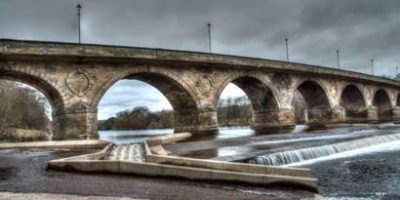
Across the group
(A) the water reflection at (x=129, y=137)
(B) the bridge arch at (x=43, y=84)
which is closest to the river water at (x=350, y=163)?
(B) the bridge arch at (x=43, y=84)

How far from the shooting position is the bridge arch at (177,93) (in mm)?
24641

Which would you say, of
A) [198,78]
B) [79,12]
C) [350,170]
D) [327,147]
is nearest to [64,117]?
[79,12]

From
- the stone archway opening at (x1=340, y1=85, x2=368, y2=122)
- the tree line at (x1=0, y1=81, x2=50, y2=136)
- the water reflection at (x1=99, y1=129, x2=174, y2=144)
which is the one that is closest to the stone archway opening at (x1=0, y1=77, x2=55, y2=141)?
the tree line at (x1=0, y1=81, x2=50, y2=136)

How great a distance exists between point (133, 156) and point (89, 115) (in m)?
9.98

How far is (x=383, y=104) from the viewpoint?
5697cm

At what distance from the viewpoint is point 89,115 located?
21125 mm

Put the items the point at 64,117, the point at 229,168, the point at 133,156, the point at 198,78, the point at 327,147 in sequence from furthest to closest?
the point at 198,78
the point at 64,117
the point at 327,147
the point at 133,156
the point at 229,168

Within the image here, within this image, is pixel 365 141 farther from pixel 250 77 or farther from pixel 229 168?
pixel 250 77

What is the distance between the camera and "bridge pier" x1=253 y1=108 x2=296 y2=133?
32.3 meters

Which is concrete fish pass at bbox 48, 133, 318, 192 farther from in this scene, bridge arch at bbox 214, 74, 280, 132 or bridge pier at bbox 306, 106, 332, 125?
bridge pier at bbox 306, 106, 332, 125

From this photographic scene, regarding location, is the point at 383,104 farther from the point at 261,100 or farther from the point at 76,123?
the point at 76,123

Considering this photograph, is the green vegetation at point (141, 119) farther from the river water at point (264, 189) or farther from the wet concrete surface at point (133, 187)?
the wet concrete surface at point (133, 187)

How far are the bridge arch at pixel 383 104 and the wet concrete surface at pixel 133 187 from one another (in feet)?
173

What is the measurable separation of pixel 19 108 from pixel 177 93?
24.8 metres
